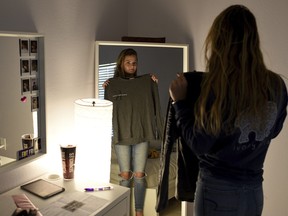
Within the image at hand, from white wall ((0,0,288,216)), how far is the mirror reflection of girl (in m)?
0.20

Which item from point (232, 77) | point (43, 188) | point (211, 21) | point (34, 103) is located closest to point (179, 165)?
point (232, 77)

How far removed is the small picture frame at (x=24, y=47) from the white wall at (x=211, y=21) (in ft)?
3.27

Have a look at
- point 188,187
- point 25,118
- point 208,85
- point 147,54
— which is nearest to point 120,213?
point 188,187

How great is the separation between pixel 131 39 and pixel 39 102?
762 millimetres

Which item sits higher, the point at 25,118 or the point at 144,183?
the point at 25,118

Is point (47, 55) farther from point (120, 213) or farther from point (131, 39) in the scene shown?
point (120, 213)

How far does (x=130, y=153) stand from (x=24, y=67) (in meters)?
0.88

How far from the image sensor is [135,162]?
2.28 meters

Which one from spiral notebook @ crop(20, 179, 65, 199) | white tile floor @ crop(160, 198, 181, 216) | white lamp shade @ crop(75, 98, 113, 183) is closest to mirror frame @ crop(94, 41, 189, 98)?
white lamp shade @ crop(75, 98, 113, 183)

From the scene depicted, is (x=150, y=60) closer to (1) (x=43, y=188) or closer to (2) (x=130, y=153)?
(2) (x=130, y=153)

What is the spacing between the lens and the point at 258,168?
4.54 feet

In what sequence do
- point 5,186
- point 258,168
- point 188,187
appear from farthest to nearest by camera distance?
1. point 5,186
2. point 188,187
3. point 258,168

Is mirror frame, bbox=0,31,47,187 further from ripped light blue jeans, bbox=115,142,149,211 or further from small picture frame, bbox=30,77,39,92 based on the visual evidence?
ripped light blue jeans, bbox=115,142,149,211

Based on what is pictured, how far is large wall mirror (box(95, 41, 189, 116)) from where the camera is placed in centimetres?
226
